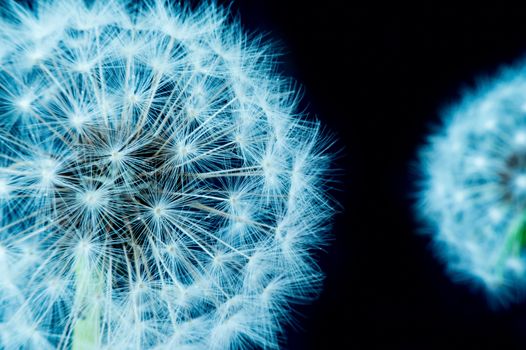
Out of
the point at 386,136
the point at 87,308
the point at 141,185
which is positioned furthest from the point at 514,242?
the point at 87,308

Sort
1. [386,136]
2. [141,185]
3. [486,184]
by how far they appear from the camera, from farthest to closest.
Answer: [386,136]
[486,184]
[141,185]

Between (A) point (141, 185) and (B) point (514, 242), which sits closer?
(A) point (141, 185)

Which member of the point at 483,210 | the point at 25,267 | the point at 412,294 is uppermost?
the point at 483,210

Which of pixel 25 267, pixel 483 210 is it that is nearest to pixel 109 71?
pixel 25 267

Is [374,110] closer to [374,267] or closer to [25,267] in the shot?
[374,267]

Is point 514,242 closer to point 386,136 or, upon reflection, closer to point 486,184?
point 486,184

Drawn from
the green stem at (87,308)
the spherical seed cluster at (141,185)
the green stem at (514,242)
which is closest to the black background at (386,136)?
the green stem at (514,242)

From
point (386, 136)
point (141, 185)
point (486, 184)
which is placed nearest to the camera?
point (141, 185)

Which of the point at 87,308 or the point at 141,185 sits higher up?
the point at 141,185
